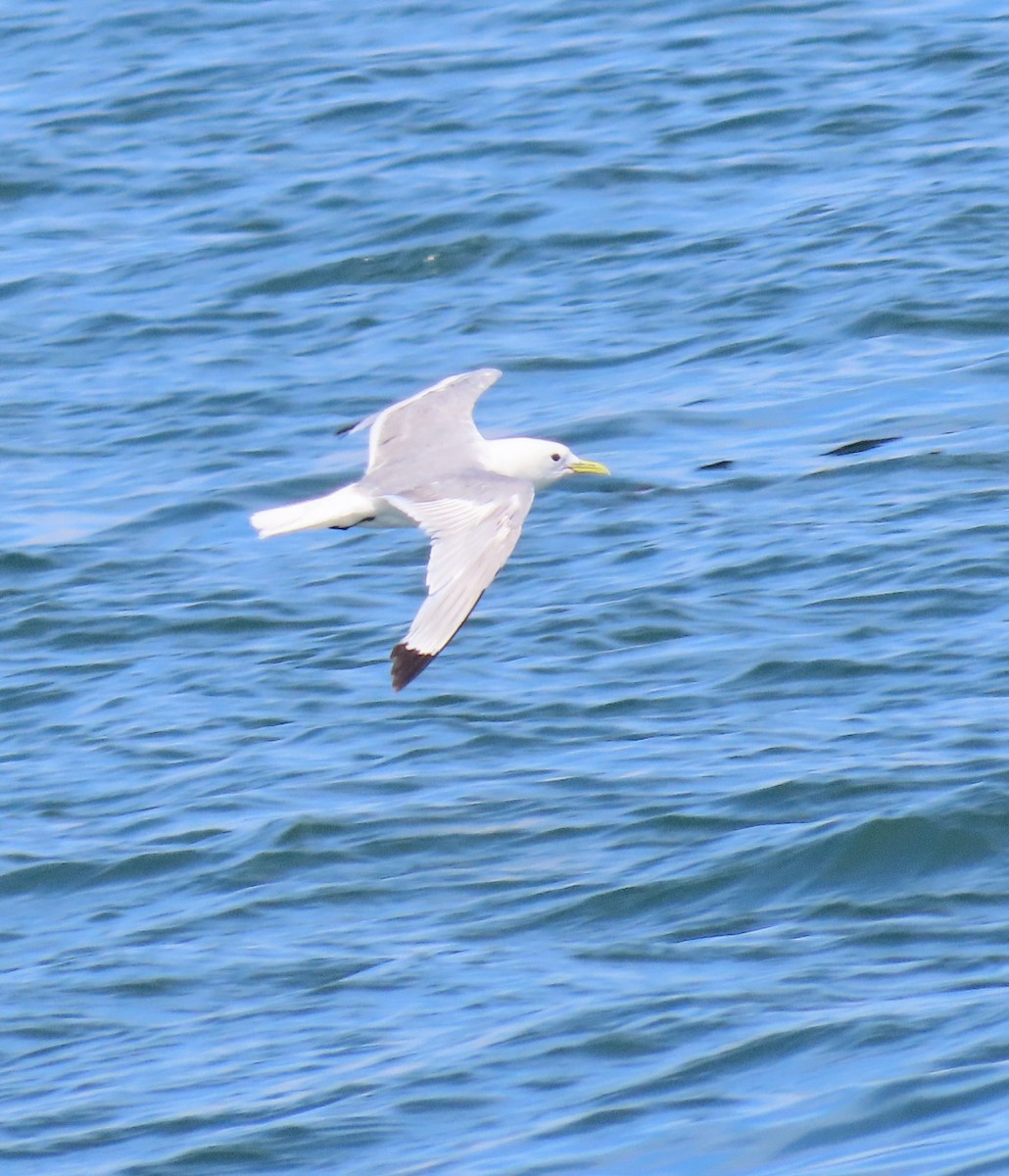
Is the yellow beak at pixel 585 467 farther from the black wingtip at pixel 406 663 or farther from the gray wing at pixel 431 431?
the black wingtip at pixel 406 663

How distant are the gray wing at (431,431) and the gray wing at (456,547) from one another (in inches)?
16.0

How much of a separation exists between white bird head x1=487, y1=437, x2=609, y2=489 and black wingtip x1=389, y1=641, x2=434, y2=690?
6.56 feet

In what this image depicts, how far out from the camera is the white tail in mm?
7922

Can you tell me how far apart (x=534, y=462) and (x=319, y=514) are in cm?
134

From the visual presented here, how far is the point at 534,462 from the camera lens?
9.16 meters

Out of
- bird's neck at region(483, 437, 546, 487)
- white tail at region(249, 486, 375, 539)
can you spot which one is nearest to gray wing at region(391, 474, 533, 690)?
white tail at region(249, 486, 375, 539)

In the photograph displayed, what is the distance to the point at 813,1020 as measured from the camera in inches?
266

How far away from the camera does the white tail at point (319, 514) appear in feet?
26.0

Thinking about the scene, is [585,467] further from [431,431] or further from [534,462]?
[431,431]

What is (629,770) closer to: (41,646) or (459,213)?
(41,646)

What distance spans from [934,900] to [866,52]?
30.6 feet

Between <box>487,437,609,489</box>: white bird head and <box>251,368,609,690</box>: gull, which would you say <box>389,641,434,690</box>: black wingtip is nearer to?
<box>251,368,609,690</box>: gull

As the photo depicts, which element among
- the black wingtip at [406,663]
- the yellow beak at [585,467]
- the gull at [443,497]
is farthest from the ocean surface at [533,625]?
the black wingtip at [406,663]

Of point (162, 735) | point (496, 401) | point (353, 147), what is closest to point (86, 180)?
point (353, 147)
